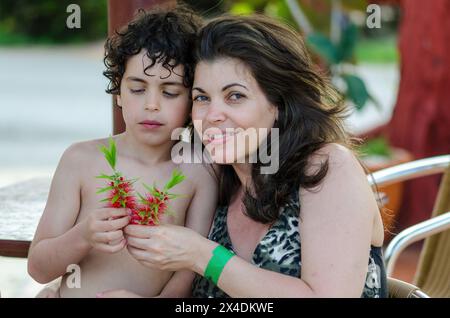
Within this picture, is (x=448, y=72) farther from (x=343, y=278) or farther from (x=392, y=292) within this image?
(x=343, y=278)

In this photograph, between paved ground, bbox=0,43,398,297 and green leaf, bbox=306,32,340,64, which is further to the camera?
paved ground, bbox=0,43,398,297

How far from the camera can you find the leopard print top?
1766 mm

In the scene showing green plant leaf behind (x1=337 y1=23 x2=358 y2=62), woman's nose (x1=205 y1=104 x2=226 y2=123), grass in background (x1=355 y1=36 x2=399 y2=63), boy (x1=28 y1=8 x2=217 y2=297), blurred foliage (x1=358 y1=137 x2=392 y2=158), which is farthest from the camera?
grass in background (x1=355 y1=36 x2=399 y2=63)

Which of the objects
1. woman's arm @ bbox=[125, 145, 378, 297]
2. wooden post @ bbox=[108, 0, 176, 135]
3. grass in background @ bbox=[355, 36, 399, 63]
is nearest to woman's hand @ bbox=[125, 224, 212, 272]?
woman's arm @ bbox=[125, 145, 378, 297]

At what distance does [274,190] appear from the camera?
1.83 m

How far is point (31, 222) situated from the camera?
2207 mm

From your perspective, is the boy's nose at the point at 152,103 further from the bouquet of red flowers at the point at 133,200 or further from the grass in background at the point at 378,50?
the grass in background at the point at 378,50

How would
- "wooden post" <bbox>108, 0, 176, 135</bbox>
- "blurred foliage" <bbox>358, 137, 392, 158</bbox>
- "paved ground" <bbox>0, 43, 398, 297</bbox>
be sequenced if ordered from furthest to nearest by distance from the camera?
"paved ground" <bbox>0, 43, 398, 297</bbox>, "blurred foliage" <bbox>358, 137, 392, 158</bbox>, "wooden post" <bbox>108, 0, 176, 135</bbox>

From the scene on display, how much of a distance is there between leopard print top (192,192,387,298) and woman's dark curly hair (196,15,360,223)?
0.03m

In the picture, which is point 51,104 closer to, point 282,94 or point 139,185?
point 139,185

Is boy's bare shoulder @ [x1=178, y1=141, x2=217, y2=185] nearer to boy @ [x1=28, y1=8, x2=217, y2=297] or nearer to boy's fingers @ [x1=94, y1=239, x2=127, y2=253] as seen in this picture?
boy @ [x1=28, y1=8, x2=217, y2=297]

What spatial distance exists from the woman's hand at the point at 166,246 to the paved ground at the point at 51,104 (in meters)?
2.10

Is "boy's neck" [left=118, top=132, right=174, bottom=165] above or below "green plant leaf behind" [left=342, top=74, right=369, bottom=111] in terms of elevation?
above

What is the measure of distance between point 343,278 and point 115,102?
797mm
